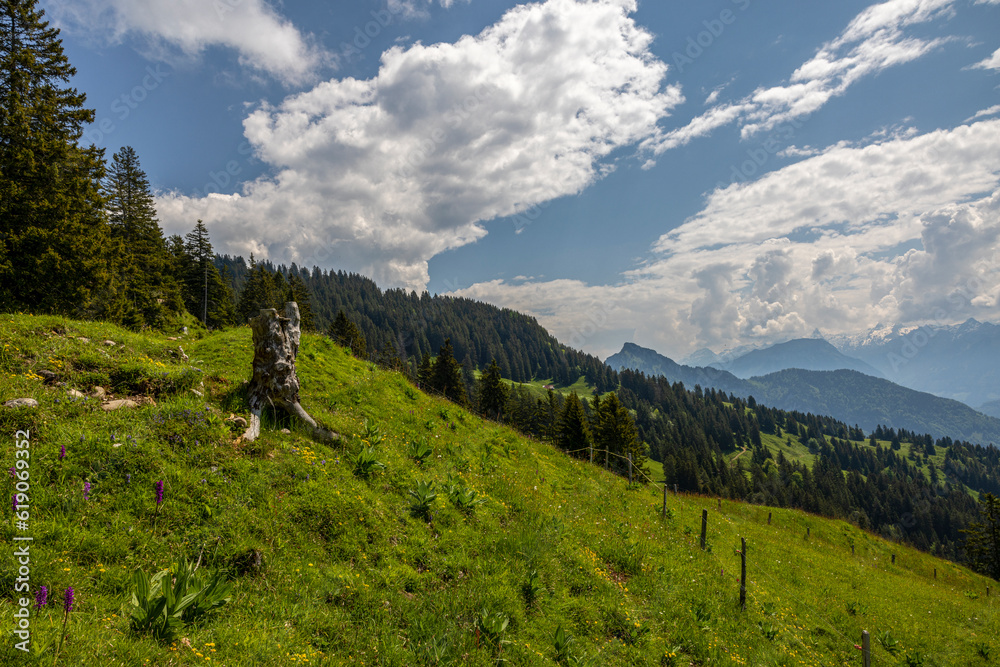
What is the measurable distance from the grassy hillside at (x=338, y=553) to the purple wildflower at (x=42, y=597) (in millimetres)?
195

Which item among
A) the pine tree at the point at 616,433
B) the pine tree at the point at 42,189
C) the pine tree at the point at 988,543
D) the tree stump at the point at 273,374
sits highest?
the pine tree at the point at 42,189

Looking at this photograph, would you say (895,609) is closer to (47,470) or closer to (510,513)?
(510,513)

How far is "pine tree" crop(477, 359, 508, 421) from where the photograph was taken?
66625 mm

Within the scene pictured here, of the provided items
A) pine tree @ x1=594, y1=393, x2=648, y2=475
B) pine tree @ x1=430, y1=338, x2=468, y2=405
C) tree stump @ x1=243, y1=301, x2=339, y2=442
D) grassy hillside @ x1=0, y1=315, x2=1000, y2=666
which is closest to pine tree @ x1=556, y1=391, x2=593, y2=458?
pine tree @ x1=594, y1=393, x2=648, y2=475

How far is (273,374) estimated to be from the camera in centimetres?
1053

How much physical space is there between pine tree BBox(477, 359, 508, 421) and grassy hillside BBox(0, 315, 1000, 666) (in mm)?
51206

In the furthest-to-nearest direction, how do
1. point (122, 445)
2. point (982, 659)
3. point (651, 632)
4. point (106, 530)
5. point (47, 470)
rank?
point (982, 659) → point (651, 632) → point (122, 445) → point (47, 470) → point (106, 530)

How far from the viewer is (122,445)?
6734 mm

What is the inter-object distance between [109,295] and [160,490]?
87.0 feet

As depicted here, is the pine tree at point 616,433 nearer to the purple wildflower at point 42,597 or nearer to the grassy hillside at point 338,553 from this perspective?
the grassy hillside at point 338,553

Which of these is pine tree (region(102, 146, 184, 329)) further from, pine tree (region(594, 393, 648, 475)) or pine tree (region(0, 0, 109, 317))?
pine tree (region(594, 393, 648, 475))

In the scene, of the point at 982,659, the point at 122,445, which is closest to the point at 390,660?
the point at 122,445

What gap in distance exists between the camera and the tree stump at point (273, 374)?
34.2ft

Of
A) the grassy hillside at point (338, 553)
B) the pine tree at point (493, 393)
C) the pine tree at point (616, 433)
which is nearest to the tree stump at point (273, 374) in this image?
the grassy hillside at point (338, 553)
